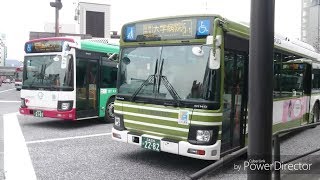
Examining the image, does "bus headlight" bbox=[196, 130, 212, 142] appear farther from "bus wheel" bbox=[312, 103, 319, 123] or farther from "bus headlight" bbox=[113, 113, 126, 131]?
"bus wheel" bbox=[312, 103, 319, 123]

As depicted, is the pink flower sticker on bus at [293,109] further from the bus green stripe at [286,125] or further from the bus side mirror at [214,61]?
the bus side mirror at [214,61]

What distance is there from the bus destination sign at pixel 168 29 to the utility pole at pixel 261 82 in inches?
101

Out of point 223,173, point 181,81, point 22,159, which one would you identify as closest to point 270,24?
point 181,81

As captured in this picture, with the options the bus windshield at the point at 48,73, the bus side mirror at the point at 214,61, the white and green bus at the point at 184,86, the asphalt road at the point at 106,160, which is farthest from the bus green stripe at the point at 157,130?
the bus windshield at the point at 48,73

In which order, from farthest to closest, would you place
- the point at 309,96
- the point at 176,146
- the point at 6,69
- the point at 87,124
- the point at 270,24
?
the point at 6,69, the point at 87,124, the point at 309,96, the point at 176,146, the point at 270,24

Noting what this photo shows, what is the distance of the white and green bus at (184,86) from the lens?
5.79 m

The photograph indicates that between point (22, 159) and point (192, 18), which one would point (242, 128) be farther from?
point (22, 159)

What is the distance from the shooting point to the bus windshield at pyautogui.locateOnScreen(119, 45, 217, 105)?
584 centimetres

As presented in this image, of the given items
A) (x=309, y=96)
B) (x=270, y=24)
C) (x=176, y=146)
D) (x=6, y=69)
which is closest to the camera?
(x=270, y=24)

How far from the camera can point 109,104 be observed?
12.2 m

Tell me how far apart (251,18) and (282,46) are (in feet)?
18.1

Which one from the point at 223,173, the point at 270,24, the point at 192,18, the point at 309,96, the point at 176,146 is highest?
the point at 192,18

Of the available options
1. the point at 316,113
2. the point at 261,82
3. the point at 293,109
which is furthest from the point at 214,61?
the point at 316,113

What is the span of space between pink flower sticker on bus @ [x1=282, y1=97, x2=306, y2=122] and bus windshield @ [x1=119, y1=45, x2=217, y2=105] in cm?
374
